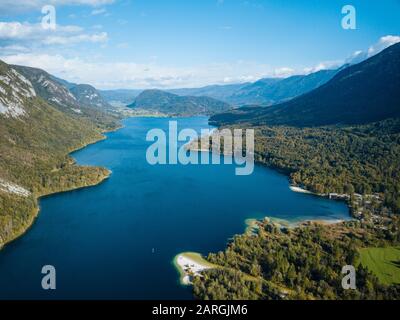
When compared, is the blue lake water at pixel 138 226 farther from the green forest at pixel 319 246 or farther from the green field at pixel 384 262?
the green field at pixel 384 262

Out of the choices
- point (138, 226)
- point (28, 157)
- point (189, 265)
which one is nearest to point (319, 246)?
point (189, 265)

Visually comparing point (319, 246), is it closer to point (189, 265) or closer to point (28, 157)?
point (189, 265)

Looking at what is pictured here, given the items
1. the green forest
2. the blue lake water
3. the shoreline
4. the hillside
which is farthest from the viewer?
the hillside

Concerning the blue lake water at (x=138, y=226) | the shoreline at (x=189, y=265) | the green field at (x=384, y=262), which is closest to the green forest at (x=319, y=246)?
the green field at (x=384, y=262)

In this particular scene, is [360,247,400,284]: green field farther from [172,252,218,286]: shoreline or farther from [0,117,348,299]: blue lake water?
[172,252,218,286]: shoreline

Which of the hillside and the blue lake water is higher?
the hillside

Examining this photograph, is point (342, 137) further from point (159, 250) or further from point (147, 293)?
point (147, 293)

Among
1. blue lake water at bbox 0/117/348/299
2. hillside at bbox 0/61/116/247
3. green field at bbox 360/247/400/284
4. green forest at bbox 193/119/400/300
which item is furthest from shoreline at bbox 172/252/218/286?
hillside at bbox 0/61/116/247
